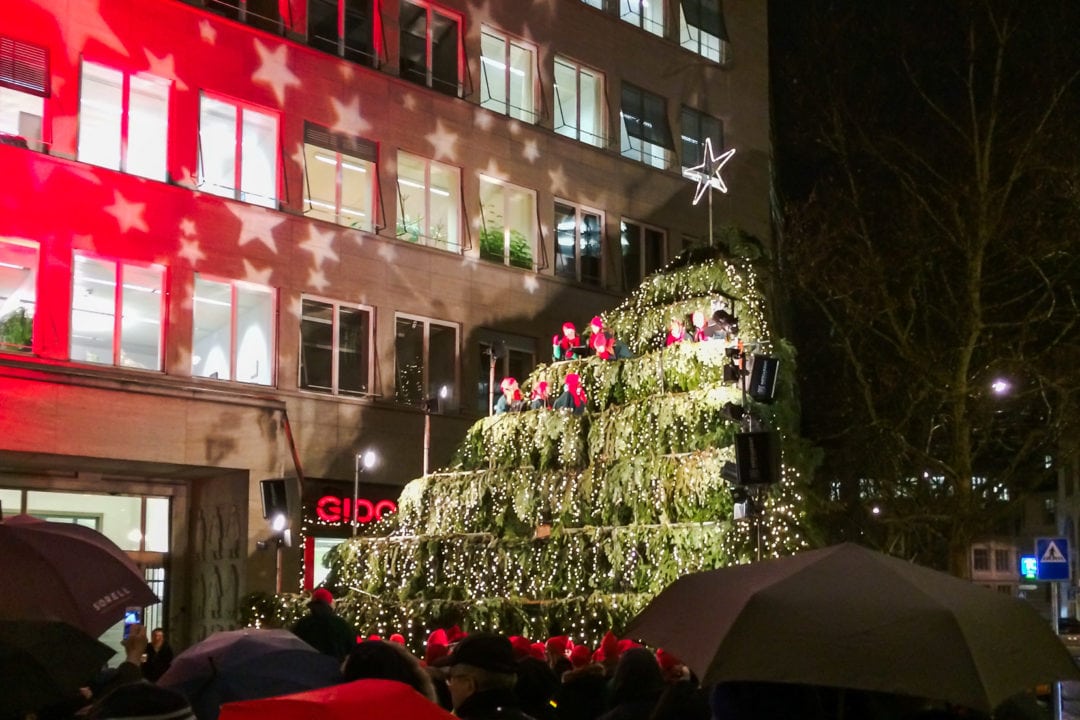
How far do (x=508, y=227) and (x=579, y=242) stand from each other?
2160 mm

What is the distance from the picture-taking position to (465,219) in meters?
28.5

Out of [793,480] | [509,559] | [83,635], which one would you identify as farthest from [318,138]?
[83,635]

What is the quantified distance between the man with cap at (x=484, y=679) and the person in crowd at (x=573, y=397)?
1356 cm

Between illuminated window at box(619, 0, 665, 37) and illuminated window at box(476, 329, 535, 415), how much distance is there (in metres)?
8.76

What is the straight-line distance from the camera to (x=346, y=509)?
2598 cm

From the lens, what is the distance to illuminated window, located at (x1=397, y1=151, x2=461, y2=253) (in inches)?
1087

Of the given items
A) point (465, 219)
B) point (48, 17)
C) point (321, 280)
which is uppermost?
point (48, 17)

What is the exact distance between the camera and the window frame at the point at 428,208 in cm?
2750

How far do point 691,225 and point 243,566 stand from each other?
15109 mm

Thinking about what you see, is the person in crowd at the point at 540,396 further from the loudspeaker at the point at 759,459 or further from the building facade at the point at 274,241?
the loudspeaker at the point at 759,459

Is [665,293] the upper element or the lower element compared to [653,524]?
upper

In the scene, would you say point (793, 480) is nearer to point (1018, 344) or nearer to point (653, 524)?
point (653, 524)

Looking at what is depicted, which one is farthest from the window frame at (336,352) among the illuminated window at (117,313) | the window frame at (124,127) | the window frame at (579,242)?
the window frame at (579,242)

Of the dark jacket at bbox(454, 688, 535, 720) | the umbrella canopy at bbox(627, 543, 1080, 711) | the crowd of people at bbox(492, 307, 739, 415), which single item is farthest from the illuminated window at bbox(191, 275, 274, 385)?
the umbrella canopy at bbox(627, 543, 1080, 711)
